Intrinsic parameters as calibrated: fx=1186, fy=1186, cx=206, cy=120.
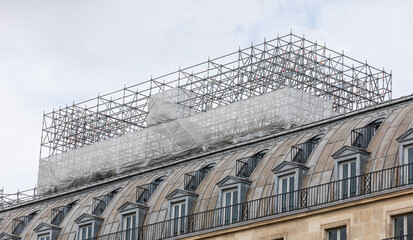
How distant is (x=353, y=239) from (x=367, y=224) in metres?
1.10

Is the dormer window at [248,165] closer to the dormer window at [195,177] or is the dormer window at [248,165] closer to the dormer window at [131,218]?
the dormer window at [195,177]

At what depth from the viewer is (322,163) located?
205 feet

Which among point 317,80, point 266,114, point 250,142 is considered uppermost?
point 317,80

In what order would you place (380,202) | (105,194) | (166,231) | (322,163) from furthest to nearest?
(105,194)
(166,231)
(322,163)
(380,202)

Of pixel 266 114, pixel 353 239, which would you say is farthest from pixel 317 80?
pixel 353 239

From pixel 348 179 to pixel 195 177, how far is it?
1365 centimetres

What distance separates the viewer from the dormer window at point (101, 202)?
75250mm

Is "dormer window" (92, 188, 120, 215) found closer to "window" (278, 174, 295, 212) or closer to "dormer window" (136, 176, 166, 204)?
"dormer window" (136, 176, 166, 204)

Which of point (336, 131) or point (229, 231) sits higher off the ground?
point (336, 131)

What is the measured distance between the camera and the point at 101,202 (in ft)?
249

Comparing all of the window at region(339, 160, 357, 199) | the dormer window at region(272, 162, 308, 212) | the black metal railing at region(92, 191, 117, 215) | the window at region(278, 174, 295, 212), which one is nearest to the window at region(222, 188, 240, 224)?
the dormer window at region(272, 162, 308, 212)

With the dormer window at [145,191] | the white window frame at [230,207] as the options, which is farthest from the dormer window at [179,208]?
the dormer window at [145,191]

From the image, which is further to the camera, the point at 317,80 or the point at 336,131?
the point at 317,80

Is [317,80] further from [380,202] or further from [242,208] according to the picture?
[380,202]
